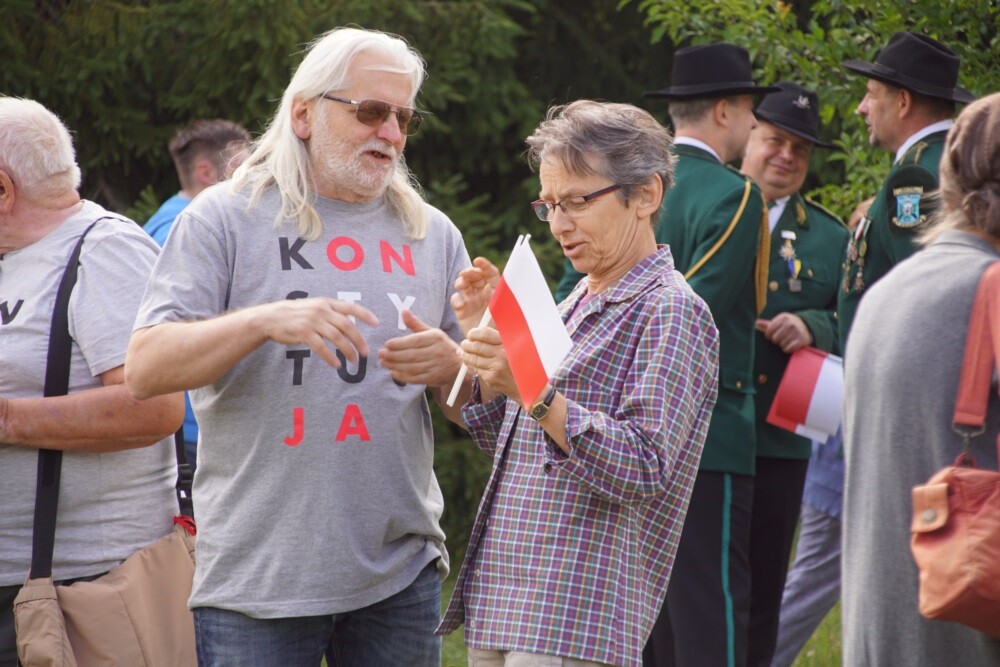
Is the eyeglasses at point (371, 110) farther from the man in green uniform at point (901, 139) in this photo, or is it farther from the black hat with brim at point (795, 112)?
the black hat with brim at point (795, 112)

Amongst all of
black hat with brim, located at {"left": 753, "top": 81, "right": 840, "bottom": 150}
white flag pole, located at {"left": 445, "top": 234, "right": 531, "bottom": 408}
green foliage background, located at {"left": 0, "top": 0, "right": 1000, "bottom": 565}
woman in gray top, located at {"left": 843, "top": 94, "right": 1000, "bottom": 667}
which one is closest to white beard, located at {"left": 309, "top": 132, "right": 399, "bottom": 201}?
white flag pole, located at {"left": 445, "top": 234, "right": 531, "bottom": 408}

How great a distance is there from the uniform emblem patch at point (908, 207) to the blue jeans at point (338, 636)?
2.19 m

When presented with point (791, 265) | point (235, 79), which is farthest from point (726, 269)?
point (235, 79)

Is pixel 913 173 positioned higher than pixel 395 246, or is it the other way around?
pixel 913 173

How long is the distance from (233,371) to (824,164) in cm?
785

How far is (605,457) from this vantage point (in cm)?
277

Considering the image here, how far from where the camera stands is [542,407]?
2746 millimetres

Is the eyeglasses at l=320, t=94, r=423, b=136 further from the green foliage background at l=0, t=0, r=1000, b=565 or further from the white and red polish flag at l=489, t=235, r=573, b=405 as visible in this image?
the green foliage background at l=0, t=0, r=1000, b=565

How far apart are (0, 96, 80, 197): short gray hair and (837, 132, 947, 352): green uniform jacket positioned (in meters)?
2.67

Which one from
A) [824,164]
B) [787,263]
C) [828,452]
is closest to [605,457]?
[787,263]

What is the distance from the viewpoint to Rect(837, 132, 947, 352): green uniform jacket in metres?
4.56

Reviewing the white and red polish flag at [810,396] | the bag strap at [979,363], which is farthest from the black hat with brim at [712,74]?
the bag strap at [979,363]

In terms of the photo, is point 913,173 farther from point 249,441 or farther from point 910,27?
point 249,441

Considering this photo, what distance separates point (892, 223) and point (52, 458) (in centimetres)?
286
